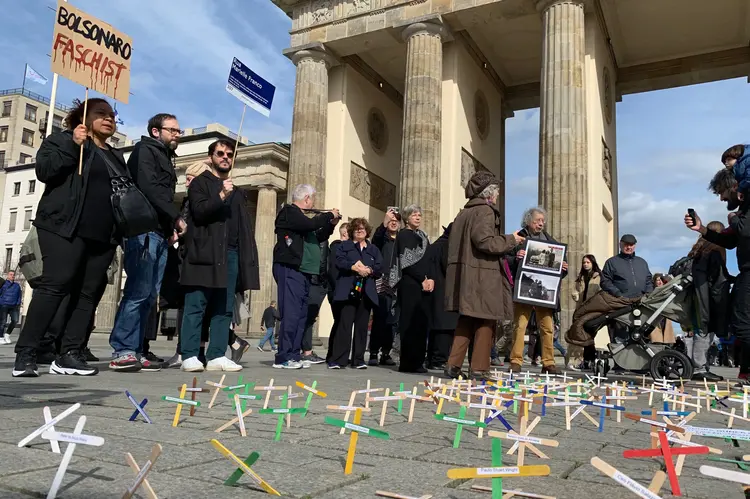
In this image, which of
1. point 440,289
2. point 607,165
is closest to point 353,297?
point 440,289

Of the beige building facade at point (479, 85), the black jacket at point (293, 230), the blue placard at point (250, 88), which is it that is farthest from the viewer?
the beige building facade at point (479, 85)

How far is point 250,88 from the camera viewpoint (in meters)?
8.52

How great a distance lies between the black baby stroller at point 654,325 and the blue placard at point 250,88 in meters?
5.09

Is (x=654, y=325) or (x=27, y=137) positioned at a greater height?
(x=27, y=137)

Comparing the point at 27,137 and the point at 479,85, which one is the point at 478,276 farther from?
the point at 27,137

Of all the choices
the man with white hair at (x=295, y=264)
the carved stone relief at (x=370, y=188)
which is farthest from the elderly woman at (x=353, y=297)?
the carved stone relief at (x=370, y=188)

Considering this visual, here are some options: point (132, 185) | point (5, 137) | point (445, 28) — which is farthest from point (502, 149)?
point (5, 137)

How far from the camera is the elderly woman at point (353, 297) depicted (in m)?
7.00

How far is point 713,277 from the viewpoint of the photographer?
6105mm

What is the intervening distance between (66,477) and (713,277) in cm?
602

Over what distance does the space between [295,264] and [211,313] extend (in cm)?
99

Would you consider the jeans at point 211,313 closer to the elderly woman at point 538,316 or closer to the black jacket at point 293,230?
the black jacket at point 293,230

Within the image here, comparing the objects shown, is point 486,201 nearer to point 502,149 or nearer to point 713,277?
point 713,277

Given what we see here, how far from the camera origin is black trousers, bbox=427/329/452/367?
7.75m
